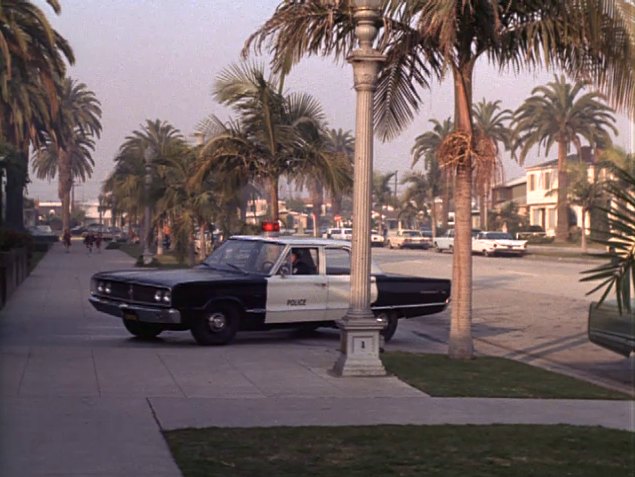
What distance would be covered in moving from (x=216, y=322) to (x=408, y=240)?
204ft

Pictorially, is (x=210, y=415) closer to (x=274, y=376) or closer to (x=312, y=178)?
(x=274, y=376)

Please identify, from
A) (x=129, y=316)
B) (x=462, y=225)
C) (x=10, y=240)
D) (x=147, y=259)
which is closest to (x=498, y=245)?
(x=147, y=259)

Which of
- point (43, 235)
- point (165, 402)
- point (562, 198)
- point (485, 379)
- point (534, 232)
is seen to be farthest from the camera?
point (534, 232)

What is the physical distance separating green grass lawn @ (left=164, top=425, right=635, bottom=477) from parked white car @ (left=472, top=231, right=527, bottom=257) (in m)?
50.1

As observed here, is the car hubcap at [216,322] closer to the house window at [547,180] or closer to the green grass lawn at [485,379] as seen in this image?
the green grass lawn at [485,379]

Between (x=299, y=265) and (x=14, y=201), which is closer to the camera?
(x=299, y=265)

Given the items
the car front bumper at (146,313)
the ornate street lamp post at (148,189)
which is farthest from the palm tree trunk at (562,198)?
the car front bumper at (146,313)

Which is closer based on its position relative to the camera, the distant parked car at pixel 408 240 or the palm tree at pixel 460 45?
the palm tree at pixel 460 45

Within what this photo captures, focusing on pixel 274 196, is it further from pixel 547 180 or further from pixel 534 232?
pixel 547 180

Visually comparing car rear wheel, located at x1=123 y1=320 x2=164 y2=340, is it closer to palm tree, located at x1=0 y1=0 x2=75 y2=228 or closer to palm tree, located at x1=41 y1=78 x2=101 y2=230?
palm tree, located at x1=0 y1=0 x2=75 y2=228

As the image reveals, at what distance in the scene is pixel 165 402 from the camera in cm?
1025

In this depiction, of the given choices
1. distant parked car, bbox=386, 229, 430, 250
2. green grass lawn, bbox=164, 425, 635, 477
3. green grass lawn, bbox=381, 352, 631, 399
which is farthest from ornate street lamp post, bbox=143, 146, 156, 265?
distant parked car, bbox=386, 229, 430, 250

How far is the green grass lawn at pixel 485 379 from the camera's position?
38.1 feet

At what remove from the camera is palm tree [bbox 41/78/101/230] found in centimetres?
5229
